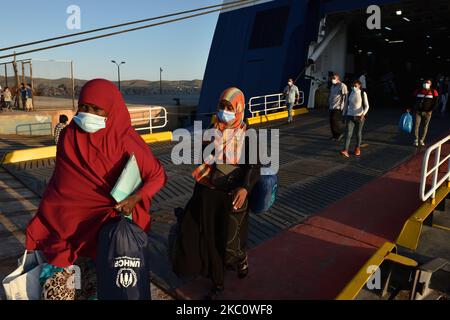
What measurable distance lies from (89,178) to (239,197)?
3.69 ft

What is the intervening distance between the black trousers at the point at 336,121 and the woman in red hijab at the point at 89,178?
26.1 ft

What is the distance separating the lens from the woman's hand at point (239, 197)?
2701 mm

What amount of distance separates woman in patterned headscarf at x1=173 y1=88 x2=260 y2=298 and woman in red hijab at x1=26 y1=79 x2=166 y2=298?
46 cm

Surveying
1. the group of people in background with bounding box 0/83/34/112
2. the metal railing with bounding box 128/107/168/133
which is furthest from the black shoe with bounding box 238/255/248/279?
the group of people in background with bounding box 0/83/34/112

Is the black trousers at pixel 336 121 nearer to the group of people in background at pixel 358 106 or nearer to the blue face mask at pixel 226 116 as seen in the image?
the group of people in background at pixel 358 106

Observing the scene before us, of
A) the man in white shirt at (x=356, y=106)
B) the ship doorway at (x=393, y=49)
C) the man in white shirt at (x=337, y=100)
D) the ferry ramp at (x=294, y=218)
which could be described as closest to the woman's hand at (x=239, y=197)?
the ferry ramp at (x=294, y=218)

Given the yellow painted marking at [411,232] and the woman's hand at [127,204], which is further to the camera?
the yellow painted marking at [411,232]

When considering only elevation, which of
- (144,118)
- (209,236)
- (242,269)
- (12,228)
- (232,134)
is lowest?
(12,228)

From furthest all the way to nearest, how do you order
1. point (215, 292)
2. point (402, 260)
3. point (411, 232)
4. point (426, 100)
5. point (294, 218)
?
point (426, 100) → point (294, 218) → point (411, 232) → point (402, 260) → point (215, 292)

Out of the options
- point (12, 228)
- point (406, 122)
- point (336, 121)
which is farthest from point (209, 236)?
point (336, 121)

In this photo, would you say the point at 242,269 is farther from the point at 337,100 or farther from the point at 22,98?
the point at 22,98

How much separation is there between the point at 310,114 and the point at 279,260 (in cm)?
1282

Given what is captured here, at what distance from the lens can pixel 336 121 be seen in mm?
9766

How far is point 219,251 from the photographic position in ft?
9.62
